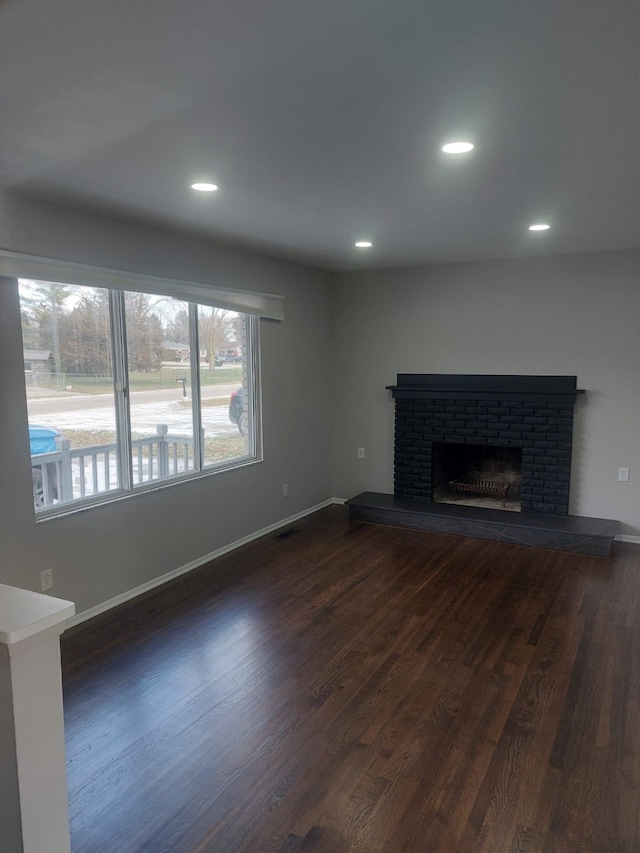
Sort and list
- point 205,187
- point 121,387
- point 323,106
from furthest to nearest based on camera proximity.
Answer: point 121,387 → point 205,187 → point 323,106

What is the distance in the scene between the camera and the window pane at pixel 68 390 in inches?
121

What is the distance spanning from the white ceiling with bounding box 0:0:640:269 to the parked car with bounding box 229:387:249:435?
1.61 metres

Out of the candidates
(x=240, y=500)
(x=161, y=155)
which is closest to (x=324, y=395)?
(x=240, y=500)

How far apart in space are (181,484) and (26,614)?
2.69m

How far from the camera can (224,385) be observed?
14.6 ft

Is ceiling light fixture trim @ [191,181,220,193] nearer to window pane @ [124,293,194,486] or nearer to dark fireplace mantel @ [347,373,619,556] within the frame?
window pane @ [124,293,194,486]

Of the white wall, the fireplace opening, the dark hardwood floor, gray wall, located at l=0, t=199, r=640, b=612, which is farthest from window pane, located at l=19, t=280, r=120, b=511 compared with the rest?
the fireplace opening

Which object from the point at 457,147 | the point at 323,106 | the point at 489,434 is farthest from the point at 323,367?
the point at 323,106

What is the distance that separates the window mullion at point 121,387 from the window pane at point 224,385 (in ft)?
2.39

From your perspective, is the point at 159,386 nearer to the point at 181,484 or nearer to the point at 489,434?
the point at 181,484

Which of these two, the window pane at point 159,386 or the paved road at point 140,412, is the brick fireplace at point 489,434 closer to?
the paved road at point 140,412

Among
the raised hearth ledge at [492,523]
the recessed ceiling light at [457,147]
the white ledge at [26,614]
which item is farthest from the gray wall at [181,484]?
the recessed ceiling light at [457,147]

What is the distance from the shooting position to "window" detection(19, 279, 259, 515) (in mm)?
3129

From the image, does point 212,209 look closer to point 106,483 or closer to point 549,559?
point 106,483
